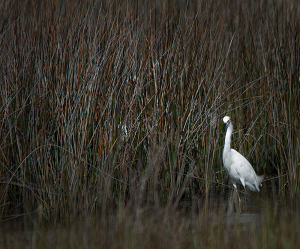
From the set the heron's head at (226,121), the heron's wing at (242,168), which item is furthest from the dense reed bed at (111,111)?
the heron's wing at (242,168)

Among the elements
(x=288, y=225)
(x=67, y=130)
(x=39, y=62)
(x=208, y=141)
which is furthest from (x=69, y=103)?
(x=288, y=225)

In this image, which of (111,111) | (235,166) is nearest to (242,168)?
(235,166)

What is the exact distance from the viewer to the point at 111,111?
11.7ft

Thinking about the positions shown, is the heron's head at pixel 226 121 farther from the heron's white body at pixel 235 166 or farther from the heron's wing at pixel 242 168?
the heron's wing at pixel 242 168

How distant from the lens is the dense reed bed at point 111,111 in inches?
125

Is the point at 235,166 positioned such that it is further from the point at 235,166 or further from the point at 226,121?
the point at 226,121

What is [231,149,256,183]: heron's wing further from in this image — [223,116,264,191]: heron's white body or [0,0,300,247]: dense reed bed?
[0,0,300,247]: dense reed bed

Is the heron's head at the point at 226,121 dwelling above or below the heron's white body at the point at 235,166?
above

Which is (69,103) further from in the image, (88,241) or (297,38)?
(297,38)

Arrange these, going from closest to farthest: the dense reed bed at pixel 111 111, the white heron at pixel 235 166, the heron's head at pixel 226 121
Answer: the dense reed bed at pixel 111 111
the heron's head at pixel 226 121
the white heron at pixel 235 166

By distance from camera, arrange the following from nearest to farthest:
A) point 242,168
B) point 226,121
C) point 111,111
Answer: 1. point 111,111
2. point 226,121
3. point 242,168

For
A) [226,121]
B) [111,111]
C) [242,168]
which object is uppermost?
[111,111]

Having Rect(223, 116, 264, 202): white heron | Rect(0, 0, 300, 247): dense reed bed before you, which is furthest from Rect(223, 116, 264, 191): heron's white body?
Rect(0, 0, 300, 247): dense reed bed

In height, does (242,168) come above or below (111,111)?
below
